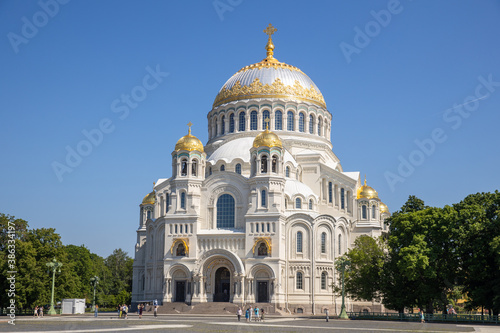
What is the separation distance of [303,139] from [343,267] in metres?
21.0

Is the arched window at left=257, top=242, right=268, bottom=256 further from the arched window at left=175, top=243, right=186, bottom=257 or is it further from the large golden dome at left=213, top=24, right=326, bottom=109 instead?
the large golden dome at left=213, top=24, right=326, bottom=109

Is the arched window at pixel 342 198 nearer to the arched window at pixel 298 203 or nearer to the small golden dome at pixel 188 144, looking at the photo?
the arched window at pixel 298 203

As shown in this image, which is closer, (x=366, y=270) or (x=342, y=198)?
(x=366, y=270)

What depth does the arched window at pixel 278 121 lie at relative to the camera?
6688cm

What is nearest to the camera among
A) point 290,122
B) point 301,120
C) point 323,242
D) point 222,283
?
point 222,283

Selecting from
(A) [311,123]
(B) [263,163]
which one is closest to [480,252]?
(B) [263,163]

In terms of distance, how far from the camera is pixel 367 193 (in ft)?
207

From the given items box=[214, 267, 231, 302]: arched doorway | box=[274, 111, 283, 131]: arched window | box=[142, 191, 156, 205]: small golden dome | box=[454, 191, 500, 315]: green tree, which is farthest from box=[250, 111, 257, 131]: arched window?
box=[454, 191, 500, 315]: green tree

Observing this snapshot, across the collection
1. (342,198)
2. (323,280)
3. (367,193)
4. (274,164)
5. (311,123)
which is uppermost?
(311,123)

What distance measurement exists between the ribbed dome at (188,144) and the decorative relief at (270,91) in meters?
12.9

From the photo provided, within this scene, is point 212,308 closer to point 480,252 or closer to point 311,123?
point 480,252

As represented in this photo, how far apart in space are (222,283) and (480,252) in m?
22.8

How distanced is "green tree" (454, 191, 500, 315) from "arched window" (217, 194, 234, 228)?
68.2 feet

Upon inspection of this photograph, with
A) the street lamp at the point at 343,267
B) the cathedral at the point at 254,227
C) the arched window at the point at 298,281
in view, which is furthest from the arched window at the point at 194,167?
the street lamp at the point at 343,267
